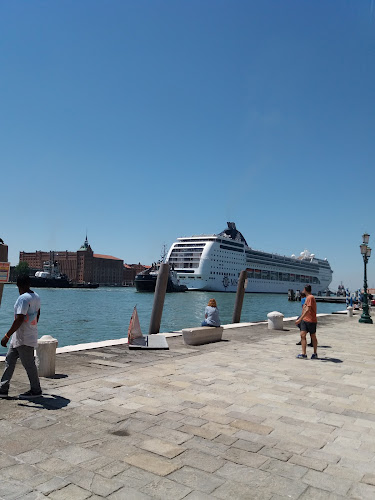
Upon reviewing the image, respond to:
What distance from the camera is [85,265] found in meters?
167

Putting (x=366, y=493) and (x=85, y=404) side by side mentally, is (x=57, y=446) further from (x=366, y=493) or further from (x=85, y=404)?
(x=366, y=493)

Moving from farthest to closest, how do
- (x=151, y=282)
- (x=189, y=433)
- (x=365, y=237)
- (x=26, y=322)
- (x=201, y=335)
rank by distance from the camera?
(x=151, y=282), (x=365, y=237), (x=201, y=335), (x=26, y=322), (x=189, y=433)

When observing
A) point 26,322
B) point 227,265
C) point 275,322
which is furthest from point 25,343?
point 227,265

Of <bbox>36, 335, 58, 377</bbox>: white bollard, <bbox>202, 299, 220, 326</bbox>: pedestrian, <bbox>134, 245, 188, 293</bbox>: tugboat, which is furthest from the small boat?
<bbox>36, 335, 58, 377</bbox>: white bollard

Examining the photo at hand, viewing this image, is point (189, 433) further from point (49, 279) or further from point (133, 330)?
point (49, 279)

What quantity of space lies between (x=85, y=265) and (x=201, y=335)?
530 ft

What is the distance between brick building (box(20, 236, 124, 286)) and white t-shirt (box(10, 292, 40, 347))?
164 m

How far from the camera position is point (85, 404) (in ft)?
17.6

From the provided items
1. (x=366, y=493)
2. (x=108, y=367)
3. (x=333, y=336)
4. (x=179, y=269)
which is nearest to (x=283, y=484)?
(x=366, y=493)

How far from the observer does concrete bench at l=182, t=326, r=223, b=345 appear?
10953 mm

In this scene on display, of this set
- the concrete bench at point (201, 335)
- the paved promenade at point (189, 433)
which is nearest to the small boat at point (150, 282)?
the concrete bench at point (201, 335)

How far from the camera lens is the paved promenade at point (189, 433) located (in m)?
3.31

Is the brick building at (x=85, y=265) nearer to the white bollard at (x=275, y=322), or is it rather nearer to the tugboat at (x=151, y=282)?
the tugboat at (x=151, y=282)

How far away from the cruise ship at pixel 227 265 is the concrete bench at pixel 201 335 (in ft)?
244
